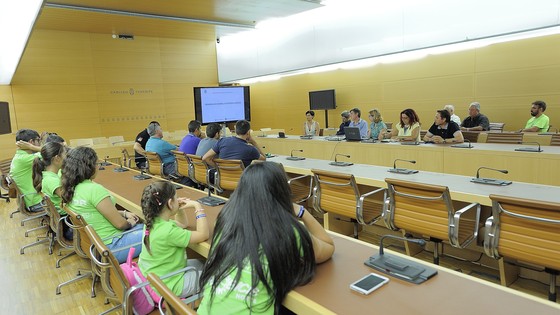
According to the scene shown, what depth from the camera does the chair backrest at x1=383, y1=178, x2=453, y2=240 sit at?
96.5 inches

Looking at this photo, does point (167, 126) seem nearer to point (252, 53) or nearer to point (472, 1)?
point (252, 53)

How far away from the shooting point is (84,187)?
2.58m

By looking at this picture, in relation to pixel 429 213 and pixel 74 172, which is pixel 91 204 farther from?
pixel 429 213

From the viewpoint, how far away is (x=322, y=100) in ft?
33.2

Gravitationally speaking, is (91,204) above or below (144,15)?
below

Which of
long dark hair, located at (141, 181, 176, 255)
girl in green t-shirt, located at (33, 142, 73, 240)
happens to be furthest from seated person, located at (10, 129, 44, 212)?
long dark hair, located at (141, 181, 176, 255)

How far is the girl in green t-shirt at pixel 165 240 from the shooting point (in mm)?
1929

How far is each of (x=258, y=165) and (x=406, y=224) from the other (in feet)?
5.38

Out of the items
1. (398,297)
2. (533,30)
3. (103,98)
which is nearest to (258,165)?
(398,297)

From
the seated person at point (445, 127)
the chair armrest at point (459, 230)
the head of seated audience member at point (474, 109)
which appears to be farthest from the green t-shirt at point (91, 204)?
the head of seated audience member at point (474, 109)

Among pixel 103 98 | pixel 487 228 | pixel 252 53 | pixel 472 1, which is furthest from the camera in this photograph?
pixel 252 53

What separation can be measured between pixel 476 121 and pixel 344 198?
513cm

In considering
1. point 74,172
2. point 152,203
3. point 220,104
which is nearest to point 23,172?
point 74,172

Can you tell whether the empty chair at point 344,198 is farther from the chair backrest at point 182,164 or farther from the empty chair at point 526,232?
the chair backrest at point 182,164
